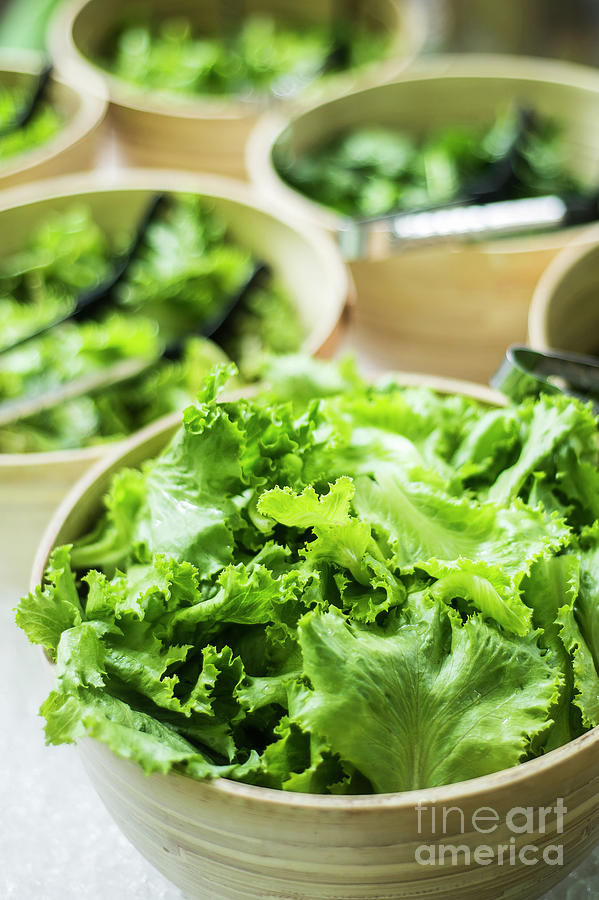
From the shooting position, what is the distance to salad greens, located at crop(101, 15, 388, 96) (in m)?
1.95

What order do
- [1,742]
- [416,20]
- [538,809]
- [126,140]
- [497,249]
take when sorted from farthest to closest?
[416,20], [126,140], [497,249], [1,742], [538,809]

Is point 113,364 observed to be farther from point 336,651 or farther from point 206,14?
point 206,14

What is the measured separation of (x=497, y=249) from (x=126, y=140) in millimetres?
855

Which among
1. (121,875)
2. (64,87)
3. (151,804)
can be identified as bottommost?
(121,875)

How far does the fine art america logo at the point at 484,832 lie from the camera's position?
0.58 m

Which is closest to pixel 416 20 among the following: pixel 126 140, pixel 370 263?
pixel 126 140

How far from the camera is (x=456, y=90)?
176cm

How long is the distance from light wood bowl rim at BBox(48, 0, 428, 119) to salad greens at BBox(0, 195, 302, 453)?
A: 0.98 ft

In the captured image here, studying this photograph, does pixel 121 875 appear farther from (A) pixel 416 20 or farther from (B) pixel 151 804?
(A) pixel 416 20

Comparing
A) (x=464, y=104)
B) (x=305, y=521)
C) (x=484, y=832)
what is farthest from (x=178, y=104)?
(x=484, y=832)

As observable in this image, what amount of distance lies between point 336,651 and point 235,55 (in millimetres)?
1778

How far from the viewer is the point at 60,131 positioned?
1.70 m

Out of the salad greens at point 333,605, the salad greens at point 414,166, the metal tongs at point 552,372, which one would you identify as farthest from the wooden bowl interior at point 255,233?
the salad greens at point 333,605

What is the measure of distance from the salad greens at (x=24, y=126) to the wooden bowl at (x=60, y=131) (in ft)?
0.05
